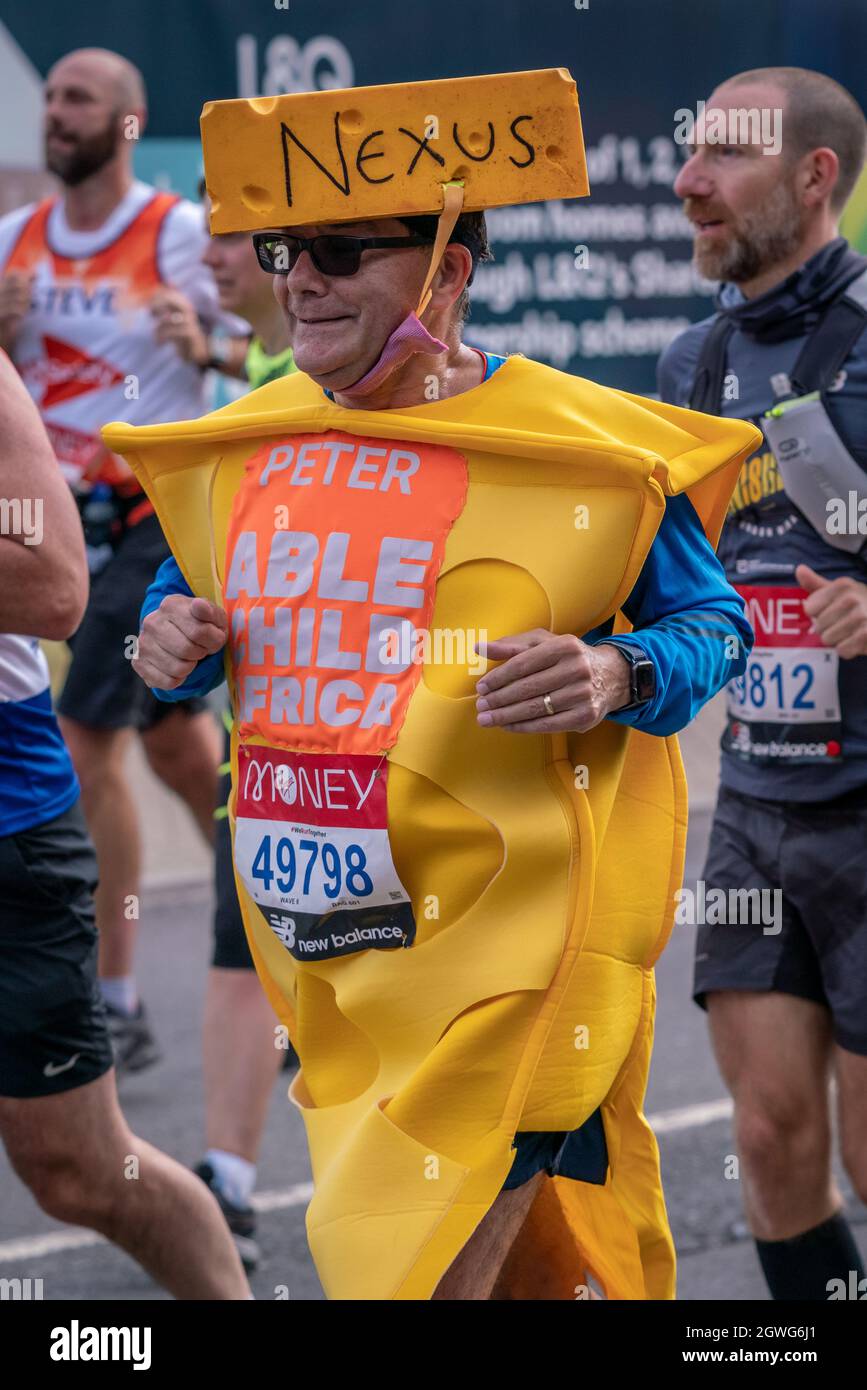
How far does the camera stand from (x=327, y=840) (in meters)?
2.91

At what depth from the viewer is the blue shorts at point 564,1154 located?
9.80 ft

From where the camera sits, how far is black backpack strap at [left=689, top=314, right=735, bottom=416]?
13.3 feet

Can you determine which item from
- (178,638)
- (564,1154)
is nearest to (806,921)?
(564,1154)

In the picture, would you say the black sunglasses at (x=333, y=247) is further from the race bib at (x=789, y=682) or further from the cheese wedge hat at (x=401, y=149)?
the race bib at (x=789, y=682)

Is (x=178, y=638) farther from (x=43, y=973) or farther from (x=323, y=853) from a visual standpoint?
(x=43, y=973)

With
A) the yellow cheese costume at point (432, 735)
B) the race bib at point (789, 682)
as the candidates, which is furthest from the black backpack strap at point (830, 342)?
the yellow cheese costume at point (432, 735)

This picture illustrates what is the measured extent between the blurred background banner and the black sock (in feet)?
17.0

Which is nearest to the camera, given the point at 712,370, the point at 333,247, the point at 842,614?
the point at 333,247

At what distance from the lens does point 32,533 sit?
3320mm

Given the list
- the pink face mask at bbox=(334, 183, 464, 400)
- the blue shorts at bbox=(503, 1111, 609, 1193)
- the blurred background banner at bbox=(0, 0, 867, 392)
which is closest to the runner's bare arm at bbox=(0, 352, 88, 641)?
the pink face mask at bbox=(334, 183, 464, 400)

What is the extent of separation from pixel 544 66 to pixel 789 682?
20.8 feet

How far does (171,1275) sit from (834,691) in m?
1.61

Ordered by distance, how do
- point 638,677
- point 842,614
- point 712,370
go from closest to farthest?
point 638,677 → point 842,614 → point 712,370

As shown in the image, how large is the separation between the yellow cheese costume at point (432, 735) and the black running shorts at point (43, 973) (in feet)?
2.04
